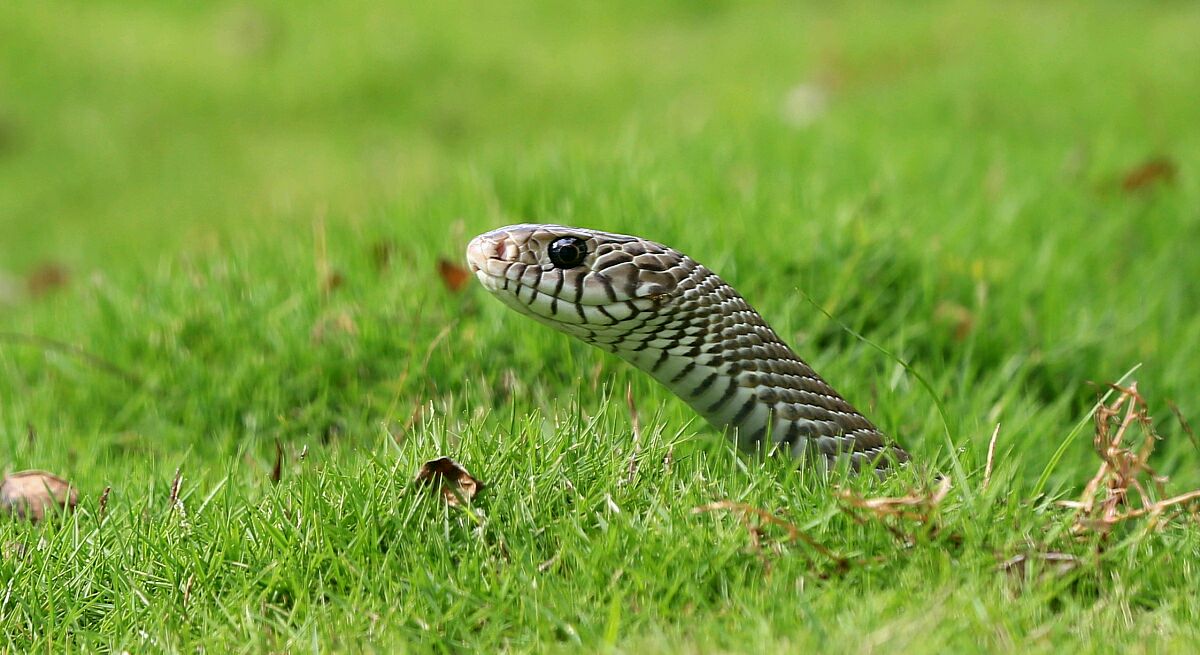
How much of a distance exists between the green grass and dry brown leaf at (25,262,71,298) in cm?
18

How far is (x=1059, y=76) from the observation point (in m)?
7.76

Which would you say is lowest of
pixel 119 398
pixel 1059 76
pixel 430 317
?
pixel 119 398

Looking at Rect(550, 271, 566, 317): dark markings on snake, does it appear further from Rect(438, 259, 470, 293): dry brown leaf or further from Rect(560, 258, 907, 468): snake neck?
Rect(438, 259, 470, 293): dry brown leaf

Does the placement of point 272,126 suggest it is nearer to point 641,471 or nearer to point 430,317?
point 430,317

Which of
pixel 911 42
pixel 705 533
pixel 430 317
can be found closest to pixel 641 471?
pixel 705 533

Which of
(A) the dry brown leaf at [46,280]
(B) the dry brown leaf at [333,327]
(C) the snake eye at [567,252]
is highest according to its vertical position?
(C) the snake eye at [567,252]

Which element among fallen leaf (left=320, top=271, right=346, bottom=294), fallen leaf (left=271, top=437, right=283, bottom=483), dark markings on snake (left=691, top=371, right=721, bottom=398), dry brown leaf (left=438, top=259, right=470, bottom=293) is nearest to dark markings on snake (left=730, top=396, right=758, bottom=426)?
dark markings on snake (left=691, top=371, right=721, bottom=398)

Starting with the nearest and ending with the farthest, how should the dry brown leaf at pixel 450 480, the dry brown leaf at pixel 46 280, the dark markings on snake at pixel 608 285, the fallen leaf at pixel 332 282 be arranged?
the dry brown leaf at pixel 450 480 → the dark markings on snake at pixel 608 285 → the fallen leaf at pixel 332 282 → the dry brown leaf at pixel 46 280

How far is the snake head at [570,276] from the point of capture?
2.88m

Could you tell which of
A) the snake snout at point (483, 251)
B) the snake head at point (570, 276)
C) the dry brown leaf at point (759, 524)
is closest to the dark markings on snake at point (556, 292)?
the snake head at point (570, 276)

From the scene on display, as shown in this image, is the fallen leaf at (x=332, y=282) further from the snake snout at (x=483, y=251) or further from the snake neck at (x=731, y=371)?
the snake neck at (x=731, y=371)

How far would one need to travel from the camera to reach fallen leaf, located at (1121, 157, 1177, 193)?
18.7ft

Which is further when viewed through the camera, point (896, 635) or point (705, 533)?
point (705, 533)

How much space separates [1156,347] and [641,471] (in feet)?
8.42
